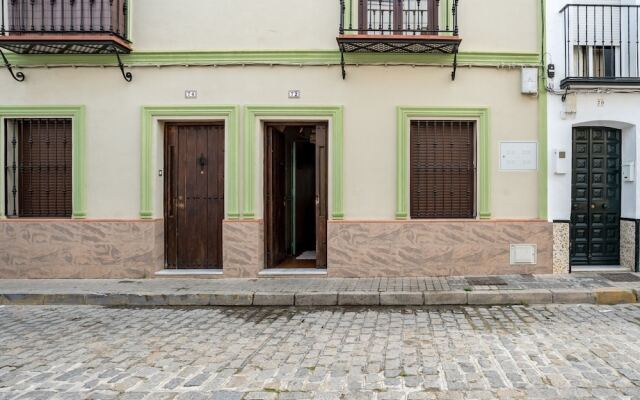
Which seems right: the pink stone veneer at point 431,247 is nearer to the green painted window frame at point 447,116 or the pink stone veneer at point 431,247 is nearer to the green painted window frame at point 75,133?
the green painted window frame at point 447,116

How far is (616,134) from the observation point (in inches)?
337

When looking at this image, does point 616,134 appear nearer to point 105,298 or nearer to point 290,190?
point 290,190

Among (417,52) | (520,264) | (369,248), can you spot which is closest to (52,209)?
(369,248)

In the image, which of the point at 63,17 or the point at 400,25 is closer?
the point at 63,17

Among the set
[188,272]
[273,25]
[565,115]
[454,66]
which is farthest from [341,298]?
[565,115]

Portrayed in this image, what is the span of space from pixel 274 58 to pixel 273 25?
0.61m

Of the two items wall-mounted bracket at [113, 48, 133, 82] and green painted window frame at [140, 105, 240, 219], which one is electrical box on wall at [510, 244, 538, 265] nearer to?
green painted window frame at [140, 105, 240, 219]

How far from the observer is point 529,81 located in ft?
26.8

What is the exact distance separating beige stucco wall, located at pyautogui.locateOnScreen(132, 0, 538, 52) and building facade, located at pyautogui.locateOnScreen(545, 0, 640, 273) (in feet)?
2.14

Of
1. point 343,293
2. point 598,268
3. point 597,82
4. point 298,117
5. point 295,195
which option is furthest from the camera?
point 295,195

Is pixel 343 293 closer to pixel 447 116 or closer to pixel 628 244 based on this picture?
pixel 447 116

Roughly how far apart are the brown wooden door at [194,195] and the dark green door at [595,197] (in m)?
6.57

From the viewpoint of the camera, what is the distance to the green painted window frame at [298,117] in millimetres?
8172

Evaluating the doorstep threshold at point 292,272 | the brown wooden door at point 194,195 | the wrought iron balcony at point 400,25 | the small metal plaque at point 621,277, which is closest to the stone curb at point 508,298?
the small metal plaque at point 621,277
